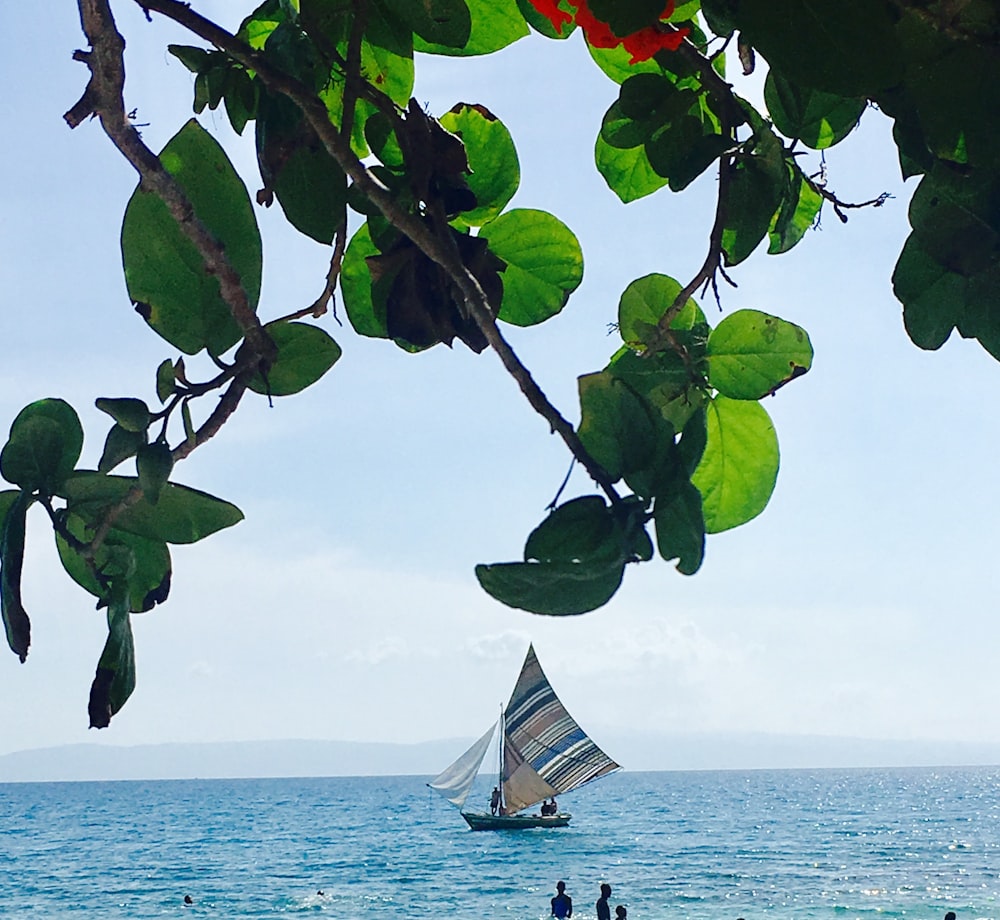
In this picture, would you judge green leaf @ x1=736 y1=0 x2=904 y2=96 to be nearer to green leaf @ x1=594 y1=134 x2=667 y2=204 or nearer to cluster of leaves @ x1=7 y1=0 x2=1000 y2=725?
cluster of leaves @ x1=7 y1=0 x2=1000 y2=725

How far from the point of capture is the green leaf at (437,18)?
1.27ft

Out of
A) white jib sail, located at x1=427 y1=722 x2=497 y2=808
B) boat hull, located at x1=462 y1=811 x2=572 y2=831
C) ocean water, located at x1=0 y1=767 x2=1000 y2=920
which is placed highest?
white jib sail, located at x1=427 y1=722 x2=497 y2=808

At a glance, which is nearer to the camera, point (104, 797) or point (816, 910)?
point (816, 910)

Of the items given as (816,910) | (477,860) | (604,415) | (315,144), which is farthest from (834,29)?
(477,860)

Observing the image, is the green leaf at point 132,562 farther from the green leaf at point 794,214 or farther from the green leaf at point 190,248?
the green leaf at point 794,214

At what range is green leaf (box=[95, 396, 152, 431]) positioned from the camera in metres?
0.33

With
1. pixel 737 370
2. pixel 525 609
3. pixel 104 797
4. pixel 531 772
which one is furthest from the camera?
pixel 104 797

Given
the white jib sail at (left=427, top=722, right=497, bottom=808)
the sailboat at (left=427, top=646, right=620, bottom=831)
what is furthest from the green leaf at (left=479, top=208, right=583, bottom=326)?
the white jib sail at (left=427, top=722, right=497, bottom=808)

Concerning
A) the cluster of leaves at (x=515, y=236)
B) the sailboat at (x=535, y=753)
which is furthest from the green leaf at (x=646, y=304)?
the sailboat at (x=535, y=753)

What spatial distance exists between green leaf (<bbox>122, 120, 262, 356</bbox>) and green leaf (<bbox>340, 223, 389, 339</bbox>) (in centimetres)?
11

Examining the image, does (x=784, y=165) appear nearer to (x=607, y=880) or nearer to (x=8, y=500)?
(x=8, y=500)

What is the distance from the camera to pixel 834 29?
27 centimetres

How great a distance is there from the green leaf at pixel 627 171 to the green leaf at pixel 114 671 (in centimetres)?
29

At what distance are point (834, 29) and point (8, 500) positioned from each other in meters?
0.25
